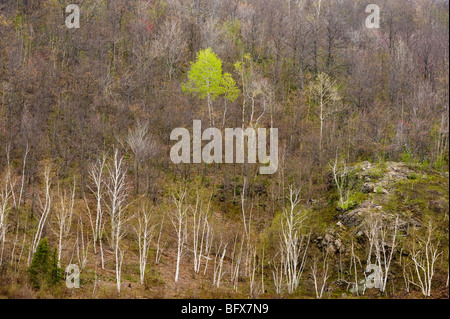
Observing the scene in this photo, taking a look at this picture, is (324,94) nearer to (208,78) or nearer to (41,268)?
(208,78)

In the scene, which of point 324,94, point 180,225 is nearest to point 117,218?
point 180,225

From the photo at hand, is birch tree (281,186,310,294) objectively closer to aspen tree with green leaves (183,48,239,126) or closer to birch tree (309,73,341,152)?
birch tree (309,73,341,152)

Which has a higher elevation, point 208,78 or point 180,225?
point 208,78

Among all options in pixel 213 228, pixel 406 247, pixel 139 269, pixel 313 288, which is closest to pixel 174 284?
pixel 139 269

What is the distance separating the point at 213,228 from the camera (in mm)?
Answer: 31734

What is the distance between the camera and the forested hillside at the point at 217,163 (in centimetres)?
2542

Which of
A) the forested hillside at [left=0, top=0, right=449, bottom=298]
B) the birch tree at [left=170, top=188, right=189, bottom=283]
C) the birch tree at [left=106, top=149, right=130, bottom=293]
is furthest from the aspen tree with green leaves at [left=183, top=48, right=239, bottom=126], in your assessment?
the birch tree at [left=106, top=149, right=130, bottom=293]

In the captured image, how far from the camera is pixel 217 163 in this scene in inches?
1576

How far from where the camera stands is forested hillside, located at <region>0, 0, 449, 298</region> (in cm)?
2542

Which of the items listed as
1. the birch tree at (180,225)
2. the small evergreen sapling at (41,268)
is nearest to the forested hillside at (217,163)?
the small evergreen sapling at (41,268)

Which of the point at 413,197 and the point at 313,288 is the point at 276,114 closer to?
the point at 413,197

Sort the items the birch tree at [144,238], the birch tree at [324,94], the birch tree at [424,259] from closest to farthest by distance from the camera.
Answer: the birch tree at [424,259] < the birch tree at [144,238] < the birch tree at [324,94]

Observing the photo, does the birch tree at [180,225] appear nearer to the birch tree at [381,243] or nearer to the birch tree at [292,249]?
the birch tree at [292,249]

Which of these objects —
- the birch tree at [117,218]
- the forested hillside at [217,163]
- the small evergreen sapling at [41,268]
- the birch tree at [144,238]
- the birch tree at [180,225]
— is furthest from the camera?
the birch tree at [180,225]
